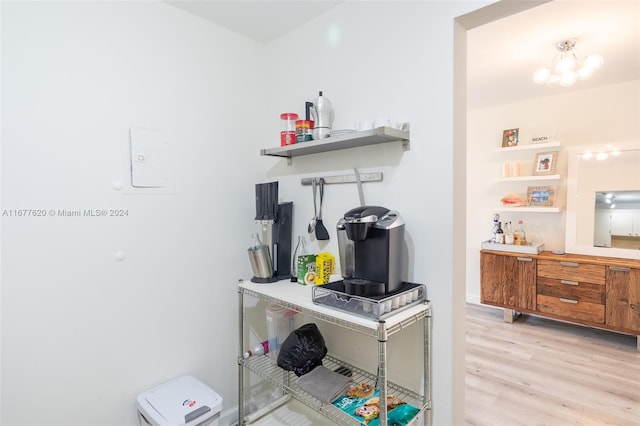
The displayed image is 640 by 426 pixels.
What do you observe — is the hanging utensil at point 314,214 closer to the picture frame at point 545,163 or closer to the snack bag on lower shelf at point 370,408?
the snack bag on lower shelf at point 370,408

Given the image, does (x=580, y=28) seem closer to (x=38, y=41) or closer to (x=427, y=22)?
(x=427, y=22)

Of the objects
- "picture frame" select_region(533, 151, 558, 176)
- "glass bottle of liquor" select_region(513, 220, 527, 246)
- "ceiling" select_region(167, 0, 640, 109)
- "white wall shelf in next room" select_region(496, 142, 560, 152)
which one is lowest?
"glass bottle of liquor" select_region(513, 220, 527, 246)

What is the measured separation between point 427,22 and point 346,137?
22.8 inches

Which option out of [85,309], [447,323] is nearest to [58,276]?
[85,309]

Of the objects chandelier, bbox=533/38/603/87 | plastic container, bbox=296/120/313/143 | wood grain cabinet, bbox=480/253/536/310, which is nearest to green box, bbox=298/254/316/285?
plastic container, bbox=296/120/313/143

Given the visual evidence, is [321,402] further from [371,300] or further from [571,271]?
[571,271]

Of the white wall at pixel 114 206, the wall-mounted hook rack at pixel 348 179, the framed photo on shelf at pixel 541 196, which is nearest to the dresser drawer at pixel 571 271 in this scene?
the framed photo on shelf at pixel 541 196

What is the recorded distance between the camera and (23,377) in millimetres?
1265

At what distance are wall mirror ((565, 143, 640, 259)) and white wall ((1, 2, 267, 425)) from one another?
315 centimetres

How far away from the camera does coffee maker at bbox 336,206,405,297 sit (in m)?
1.23

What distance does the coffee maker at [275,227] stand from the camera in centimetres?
171

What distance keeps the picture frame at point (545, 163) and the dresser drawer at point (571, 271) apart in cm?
91

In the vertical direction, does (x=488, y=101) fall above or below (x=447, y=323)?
above

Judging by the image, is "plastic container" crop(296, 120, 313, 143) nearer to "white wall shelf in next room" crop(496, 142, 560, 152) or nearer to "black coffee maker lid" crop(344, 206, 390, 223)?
"black coffee maker lid" crop(344, 206, 390, 223)
